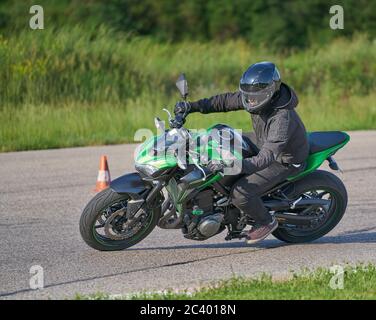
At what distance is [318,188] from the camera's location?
9.20m

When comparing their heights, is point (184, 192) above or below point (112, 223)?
above

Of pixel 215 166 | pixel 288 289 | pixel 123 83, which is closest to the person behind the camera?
pixel 288 289

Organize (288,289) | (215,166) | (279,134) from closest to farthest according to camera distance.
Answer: (288,289)
(215,166)
(279,134)

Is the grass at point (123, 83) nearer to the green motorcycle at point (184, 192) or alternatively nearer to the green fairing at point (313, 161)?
the green motorcycle at point (184, 192)

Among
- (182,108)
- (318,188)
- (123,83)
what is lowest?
(318,188)

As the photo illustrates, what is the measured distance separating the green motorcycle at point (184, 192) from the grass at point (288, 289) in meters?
A: 0.97

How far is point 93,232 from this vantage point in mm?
A: 8766

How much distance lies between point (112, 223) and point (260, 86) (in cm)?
172

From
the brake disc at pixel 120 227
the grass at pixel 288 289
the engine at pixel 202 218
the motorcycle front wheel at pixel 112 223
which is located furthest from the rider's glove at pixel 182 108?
the grass at pixel 288 289

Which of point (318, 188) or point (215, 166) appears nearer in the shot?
point (215, 166)

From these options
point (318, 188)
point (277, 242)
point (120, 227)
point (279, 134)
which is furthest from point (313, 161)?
point (120, 227)

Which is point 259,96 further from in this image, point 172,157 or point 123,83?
point 123,83
